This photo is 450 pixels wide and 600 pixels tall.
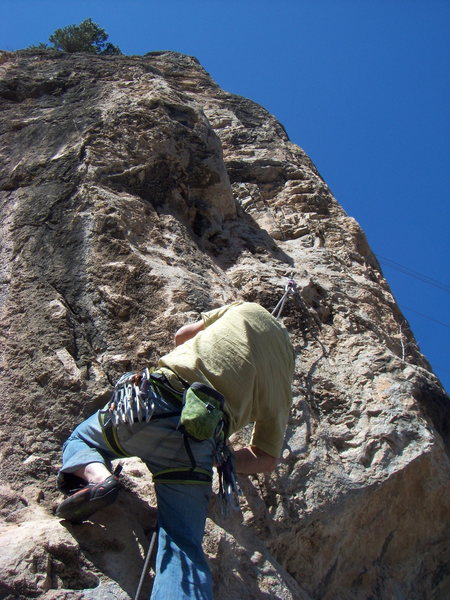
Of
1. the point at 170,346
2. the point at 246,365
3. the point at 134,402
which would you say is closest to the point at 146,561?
the point at 134,402

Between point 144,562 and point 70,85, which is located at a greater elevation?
point 70,85

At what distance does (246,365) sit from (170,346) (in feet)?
A: 3.36

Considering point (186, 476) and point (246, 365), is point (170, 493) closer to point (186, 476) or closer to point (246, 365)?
point (186, 476)

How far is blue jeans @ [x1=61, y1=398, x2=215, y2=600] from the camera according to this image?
2468 millimetres

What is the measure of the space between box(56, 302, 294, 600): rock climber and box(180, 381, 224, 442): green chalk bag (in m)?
0.07

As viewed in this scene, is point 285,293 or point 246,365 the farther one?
point 285,293

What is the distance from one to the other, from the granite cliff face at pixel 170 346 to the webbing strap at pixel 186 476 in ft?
1.07

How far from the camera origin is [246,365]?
2.99 m

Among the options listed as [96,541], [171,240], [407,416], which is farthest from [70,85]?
[96,541]

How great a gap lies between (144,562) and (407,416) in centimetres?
194

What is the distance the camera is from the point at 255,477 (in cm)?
350

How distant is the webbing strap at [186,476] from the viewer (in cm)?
272

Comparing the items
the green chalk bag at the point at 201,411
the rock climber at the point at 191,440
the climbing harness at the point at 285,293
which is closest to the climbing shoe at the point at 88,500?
the rock climber at the point at 191,440

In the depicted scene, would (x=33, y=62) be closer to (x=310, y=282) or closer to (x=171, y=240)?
(x=171, y=240)
